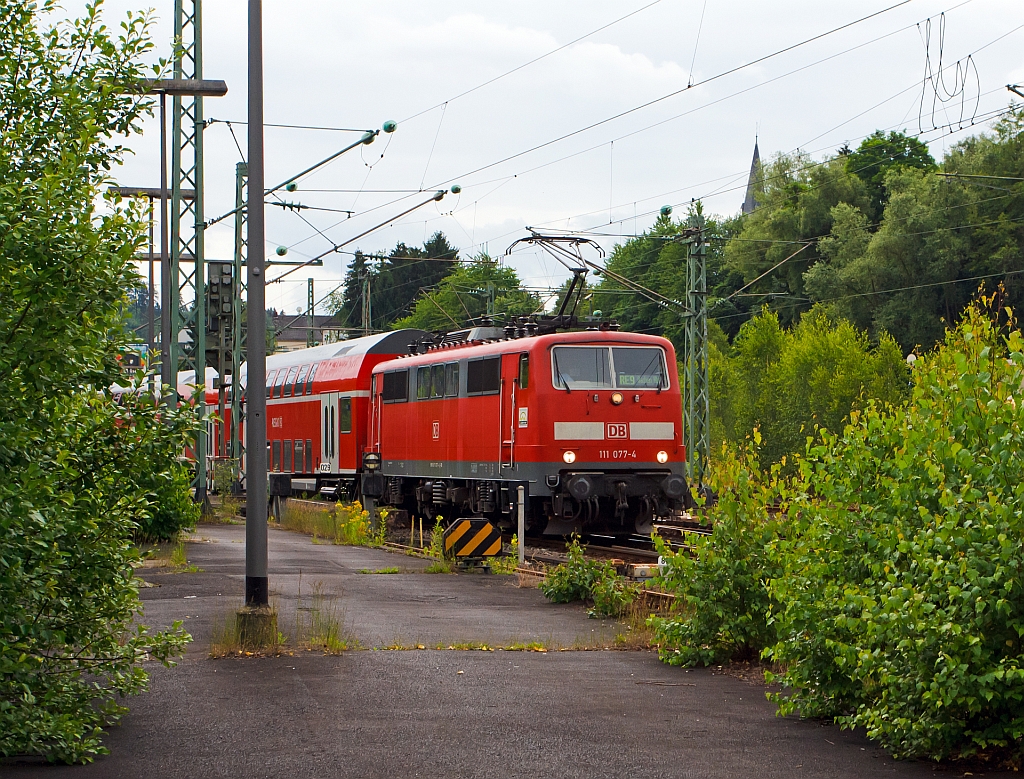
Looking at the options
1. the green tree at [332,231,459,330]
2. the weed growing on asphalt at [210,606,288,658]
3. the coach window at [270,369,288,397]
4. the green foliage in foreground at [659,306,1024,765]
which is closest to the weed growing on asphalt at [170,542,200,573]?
the weed growing on asphalt at [210,606,288,658]

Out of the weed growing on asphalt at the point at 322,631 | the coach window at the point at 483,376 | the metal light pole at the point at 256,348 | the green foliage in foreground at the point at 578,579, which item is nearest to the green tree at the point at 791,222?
the coach window at the point at 483,376

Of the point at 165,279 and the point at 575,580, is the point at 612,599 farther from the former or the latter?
the point at 165,279

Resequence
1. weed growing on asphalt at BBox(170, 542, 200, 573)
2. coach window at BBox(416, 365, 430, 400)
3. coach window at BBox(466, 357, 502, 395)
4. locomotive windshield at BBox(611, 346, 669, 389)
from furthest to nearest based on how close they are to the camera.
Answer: coach window at BBox(416, 365, 430, 400) → coach window at BBox(466, 357, 502, 395) → locomotive windshield at BBox(611, 346, 669, 389) → weed growing on asphalt at BBox(170, 542, 200, 573)

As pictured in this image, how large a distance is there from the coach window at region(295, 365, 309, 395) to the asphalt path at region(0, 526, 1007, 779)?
66.3ft

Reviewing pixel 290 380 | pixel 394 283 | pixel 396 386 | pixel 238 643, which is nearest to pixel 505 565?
pixel 238 643

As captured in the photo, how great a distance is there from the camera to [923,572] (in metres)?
7.17

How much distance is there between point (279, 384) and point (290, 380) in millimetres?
1076

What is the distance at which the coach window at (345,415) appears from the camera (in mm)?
29844

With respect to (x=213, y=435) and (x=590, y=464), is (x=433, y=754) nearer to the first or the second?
(x=590, y=464)

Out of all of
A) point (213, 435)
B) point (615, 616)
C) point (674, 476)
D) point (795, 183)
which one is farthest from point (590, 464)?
point (795, 183)

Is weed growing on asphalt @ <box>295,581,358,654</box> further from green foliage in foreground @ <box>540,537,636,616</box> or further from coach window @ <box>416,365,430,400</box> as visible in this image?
coach window @ <box>416,365,430,400</box>

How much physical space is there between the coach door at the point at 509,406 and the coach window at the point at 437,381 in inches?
111

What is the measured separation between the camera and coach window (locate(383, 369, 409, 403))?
26578 millimetres

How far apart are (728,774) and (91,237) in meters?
4.55
